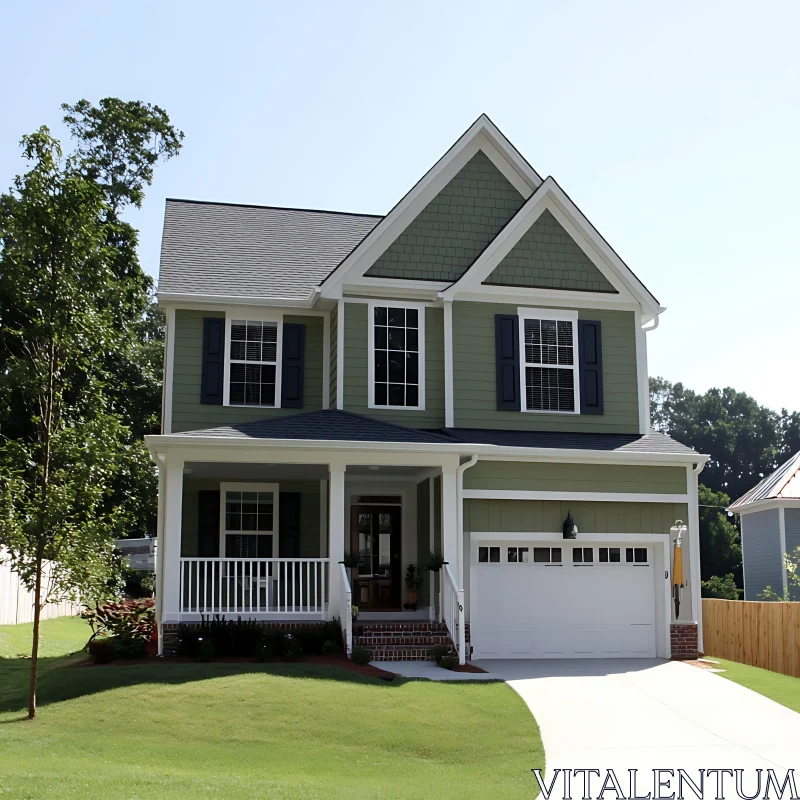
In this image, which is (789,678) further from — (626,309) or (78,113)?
(78,113)

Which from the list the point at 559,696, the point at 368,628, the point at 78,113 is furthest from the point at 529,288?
the point at 78,113

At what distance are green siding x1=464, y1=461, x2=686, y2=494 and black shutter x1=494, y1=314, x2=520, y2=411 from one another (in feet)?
5.99

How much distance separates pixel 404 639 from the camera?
16.0 meters

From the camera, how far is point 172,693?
12.6 m

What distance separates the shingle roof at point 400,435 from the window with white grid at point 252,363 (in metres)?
1.05

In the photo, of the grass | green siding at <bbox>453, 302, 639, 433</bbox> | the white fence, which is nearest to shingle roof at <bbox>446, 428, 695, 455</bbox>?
green siding at <bbox>453, 302, 639, 433</bbox>

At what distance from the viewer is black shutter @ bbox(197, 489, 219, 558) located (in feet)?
61.8

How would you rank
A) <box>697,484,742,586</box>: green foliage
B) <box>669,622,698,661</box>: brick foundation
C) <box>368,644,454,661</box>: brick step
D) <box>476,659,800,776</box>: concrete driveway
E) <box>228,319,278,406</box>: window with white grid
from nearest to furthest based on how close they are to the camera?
1. <box>476,659,800,776</box>: concrete driveway
2. <box>368,644,454,661</box>: brick step
3. <box>669,622,698,661</box>: brick foundation
4. <box>228,319,278,406</box>: window with white grid
5. <box>697,484,742,586</box>: green foliage

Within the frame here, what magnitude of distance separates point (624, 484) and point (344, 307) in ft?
20.0

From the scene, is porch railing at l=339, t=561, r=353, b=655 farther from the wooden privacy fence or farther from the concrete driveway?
the wooden privacy fence

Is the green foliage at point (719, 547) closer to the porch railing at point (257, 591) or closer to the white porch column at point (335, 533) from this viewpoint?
the porch railing at point (257, 591)

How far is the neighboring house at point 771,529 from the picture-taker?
29016 mm

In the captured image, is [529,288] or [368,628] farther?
[529,288]

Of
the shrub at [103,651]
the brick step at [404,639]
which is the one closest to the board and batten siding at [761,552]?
the brick step at [404,639]
